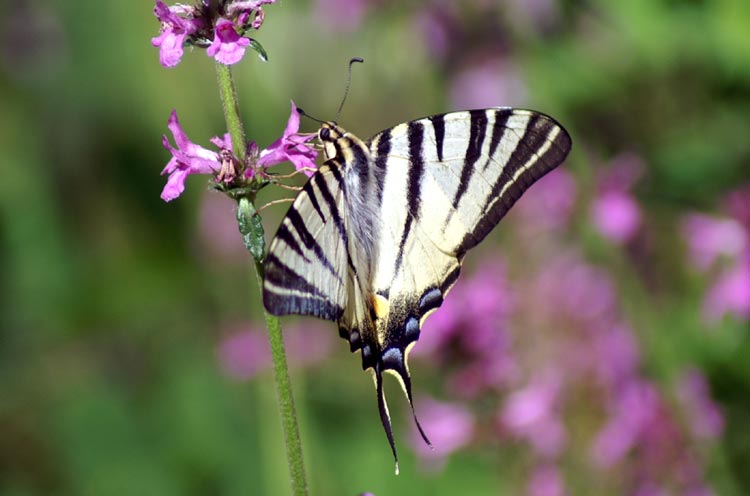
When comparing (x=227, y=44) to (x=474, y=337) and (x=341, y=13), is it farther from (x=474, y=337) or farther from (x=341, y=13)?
(x=341, y=13)

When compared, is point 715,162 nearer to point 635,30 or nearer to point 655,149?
point 655,149

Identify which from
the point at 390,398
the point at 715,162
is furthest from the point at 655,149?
the point at 390,398

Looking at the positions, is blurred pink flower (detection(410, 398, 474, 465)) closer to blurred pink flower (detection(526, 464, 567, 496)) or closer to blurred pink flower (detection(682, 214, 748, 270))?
blurred pink flower (detection(526, 464, 567, 496))

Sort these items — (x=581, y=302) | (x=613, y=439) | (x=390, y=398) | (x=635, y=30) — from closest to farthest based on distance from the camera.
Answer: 1. (x=635, y=30)
2. (x=613, y=439)
3. (x=581, y=302)
4. (x=390, y=398)

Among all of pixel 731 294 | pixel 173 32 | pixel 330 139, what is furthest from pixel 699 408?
pixel 173 32

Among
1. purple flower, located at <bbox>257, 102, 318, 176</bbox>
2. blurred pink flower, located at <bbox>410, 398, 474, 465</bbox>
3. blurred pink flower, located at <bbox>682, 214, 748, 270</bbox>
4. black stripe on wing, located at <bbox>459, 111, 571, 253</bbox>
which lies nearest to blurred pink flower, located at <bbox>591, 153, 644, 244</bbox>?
blurred pink flower, located at <bbox>682, 214, 748, 270</bbox>

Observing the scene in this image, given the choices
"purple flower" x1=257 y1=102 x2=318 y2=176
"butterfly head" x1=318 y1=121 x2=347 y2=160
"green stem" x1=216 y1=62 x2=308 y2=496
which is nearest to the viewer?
"green stem" x1=216 y1=62 x2=308 y2=496

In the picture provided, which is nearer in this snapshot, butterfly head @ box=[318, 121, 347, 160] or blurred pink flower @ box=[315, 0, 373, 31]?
butterfly head @ box=[318, 121, 347, 160]
